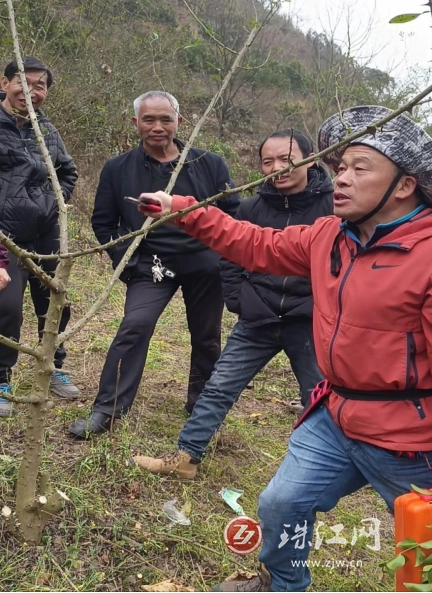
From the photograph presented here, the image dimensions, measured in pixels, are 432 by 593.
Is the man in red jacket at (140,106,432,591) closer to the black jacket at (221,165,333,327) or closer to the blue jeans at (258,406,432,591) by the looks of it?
the blue jeans at (258,406,432,591)

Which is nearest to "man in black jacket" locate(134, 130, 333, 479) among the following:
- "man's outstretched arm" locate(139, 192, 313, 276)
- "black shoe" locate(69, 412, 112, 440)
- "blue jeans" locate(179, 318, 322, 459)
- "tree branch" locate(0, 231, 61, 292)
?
"blue jeans" locate(179, 318, 322, 459)

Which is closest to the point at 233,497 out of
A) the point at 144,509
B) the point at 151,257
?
the point at 144,509

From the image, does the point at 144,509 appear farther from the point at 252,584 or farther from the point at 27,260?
the point at 27,260

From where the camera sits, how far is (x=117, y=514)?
2.54m

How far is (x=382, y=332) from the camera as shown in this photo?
1.79 metres

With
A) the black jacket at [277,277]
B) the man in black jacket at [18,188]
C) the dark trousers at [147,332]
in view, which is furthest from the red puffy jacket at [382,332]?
the man in black jacket at [18,188]

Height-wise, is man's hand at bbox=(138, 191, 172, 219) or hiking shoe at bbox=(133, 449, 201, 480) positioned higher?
man's hand at bbox=(138, 191, 172, 219)

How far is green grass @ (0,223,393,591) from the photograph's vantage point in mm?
2248

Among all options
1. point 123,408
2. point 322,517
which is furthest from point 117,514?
point 322,517

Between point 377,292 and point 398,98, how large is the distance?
11171 mm

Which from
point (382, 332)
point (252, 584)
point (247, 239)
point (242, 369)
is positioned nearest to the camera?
point (382, 332)

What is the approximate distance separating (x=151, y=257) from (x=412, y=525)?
2.20 m

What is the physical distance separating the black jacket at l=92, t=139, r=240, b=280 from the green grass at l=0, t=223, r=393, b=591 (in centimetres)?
93

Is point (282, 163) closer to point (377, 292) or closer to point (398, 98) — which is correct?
point (377, 292)
